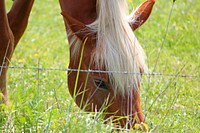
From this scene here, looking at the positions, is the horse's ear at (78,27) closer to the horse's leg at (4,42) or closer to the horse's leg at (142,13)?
the horse's leg at (142,13)

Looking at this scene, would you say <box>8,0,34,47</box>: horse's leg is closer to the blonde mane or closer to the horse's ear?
the horse's ear

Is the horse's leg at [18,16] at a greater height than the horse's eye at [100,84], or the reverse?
the horse's leg at [18,16]

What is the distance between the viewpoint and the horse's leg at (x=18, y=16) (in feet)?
19.1

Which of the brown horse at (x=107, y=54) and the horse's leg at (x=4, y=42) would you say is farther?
the horse's leg at (x=4, y=42)

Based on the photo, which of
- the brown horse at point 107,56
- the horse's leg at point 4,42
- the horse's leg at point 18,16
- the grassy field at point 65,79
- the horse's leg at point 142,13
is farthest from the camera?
the horse's leg at point 18,16

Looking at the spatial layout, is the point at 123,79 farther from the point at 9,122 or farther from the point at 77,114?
the point at 9,122

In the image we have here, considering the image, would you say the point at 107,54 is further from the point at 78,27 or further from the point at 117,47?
the point at 78,27

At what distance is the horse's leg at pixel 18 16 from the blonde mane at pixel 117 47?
1351 mm

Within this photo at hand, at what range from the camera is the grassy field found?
4.29 meters

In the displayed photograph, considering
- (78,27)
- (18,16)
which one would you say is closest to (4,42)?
(18,16)

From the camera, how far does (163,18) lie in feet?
31.5

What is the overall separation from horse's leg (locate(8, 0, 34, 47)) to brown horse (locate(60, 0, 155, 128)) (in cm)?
110

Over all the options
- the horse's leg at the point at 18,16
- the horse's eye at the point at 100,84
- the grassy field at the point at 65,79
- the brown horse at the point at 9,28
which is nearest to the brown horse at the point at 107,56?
the horse's eye at the point at 100,84

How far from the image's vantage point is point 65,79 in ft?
22.0
